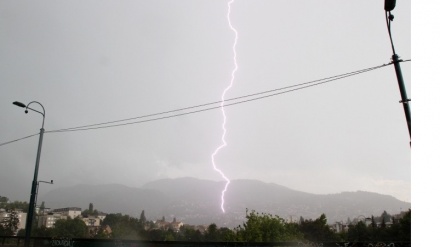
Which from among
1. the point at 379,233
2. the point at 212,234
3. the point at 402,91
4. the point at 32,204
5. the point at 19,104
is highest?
the point at 19,104

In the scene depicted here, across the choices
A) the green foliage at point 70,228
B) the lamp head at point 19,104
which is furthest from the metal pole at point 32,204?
the green foliage at point 70,228

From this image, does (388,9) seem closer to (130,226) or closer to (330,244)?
(330,244)

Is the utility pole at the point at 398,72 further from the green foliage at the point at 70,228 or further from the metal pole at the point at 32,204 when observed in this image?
the green foliage at the point at 70,228

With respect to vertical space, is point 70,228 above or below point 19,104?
below

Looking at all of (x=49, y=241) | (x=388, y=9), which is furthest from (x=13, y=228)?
(x=388, y=9)

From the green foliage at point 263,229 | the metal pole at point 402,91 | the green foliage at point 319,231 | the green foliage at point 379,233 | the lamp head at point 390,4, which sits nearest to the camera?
the metal pole at point 402,91

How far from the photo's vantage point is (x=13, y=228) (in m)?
148

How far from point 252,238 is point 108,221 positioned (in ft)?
436

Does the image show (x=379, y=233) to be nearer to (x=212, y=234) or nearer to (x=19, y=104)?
(x=212, y=234)

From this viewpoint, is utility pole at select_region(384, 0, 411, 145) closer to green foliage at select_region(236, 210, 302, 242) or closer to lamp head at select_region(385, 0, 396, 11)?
lamp head at select_region(385, 0, 396, 11)

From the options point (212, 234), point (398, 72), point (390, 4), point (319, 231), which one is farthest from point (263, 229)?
point (212, 234)

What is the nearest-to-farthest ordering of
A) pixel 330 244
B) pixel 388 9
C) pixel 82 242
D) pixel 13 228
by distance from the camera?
pixel 388 9 → pixel 330 244 → pixel 82 242 → pixel 13 228
